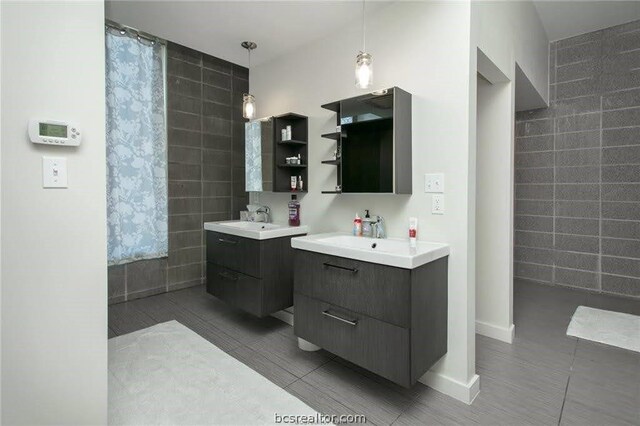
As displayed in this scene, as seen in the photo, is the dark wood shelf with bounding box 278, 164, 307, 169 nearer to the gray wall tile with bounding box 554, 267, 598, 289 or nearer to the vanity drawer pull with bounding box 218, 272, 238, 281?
the vanity drawer pull with bounding box 218, 272, 238, 281

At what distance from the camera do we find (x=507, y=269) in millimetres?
2568

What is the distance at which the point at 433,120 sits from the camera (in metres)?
2.01

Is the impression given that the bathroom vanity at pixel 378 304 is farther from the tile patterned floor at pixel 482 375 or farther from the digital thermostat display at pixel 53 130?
the digital thermostat display at pixel 53 130

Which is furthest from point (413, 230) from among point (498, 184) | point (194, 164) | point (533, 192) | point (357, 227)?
point (533, 192)

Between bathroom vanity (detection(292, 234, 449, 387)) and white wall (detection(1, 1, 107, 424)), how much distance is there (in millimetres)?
1113

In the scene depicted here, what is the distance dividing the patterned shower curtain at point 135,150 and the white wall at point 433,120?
73.6 inches

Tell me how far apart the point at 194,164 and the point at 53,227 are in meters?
2.51

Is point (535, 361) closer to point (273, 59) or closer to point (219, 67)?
point (273, 59)

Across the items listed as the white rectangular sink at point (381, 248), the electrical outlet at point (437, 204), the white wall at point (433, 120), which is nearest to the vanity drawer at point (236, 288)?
the white rectangular sink at point (381, 248)

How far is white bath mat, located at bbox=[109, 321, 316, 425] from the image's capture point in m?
1.67

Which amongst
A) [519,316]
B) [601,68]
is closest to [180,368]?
[519,316]

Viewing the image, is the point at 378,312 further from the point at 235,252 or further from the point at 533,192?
the point at 533,192

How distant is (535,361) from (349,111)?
2.20 m

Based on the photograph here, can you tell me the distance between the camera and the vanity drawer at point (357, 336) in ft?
5.36
